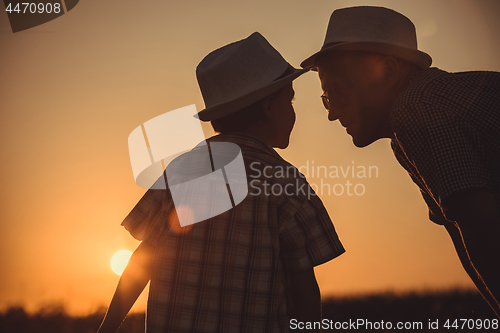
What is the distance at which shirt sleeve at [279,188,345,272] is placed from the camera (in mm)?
2021

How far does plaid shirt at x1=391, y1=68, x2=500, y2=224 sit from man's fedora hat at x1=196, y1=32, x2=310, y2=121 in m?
1.00

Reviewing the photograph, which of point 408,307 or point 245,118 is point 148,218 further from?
point 408,307

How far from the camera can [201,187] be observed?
2150mm

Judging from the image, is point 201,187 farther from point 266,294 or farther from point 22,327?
point 22,327

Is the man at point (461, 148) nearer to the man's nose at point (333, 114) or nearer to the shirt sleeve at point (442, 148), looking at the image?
the shirt sleeve at point (442, 148)

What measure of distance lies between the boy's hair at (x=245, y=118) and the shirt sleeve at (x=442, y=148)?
104cm

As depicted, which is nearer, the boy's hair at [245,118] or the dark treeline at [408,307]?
the boy's hair at [245,118]

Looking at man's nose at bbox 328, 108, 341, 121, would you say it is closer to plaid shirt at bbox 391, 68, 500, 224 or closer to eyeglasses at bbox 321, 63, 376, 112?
eyeglasses at bbox 321, 63, 376, 112

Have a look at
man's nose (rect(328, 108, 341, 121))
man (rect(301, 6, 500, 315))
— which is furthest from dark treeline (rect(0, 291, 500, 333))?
man (rect(301, 6, 500, 315))

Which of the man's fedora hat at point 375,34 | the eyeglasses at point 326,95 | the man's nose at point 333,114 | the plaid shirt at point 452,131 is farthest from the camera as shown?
the man's nose at point 333,114

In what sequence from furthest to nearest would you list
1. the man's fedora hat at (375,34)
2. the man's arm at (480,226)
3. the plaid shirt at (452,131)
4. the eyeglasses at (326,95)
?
the eyeglasses at (326,95) < the man's fedora hat at (375,34) < the plaid shirt at (452,131) < the man's arm at (480,226)

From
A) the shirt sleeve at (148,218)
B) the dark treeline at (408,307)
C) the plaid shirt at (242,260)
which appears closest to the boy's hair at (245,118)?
the plaid shirt at (242,260)

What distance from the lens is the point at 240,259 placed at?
1957 millimetres

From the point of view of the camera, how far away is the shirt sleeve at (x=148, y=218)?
7.52ft
